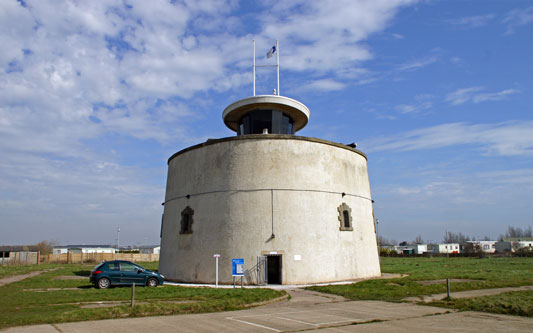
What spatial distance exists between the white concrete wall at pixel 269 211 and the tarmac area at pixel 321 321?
726 centimetres

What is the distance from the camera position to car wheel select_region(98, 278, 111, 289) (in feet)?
55.6

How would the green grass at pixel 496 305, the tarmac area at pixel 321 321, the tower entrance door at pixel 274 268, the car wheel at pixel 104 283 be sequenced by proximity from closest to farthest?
the tarmac area at pixel 321 321
the green grass at pixel 496 305
the car wheel at pixel 104 283
the tower entrance door at pixel 274 268

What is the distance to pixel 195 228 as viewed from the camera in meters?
20.5

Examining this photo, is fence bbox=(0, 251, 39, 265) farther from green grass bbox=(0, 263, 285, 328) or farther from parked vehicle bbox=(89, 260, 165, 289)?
Result: green grass bbox=(0, 263, 285, 328)

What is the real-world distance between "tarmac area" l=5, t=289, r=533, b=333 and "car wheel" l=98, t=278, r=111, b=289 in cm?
850

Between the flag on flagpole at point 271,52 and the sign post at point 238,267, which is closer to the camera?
the sign post at point 238,267

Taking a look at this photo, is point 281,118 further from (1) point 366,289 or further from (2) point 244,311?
(2) point 244,311

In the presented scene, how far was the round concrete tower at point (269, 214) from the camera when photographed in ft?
62.0

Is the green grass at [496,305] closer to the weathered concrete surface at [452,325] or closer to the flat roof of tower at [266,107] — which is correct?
the weathered concrete surface at [452,325]

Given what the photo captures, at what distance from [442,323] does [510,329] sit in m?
1.35

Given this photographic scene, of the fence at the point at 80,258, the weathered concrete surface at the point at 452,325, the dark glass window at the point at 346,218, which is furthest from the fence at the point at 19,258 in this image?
the weathered concrete surface at the point at 452,325

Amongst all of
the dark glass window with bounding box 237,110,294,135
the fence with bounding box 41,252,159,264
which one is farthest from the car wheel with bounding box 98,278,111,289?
the fence with bounding box 41,252,159,264

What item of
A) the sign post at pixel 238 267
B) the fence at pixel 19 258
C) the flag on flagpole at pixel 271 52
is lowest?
the fence at pixel 19 258

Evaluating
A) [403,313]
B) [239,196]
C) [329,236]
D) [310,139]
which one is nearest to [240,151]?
[239,196]
